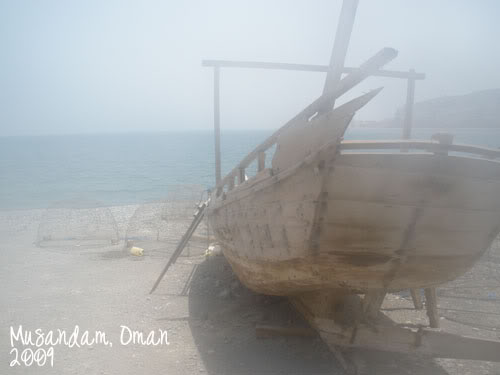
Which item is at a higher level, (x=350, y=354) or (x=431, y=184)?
(x=431, y=184)

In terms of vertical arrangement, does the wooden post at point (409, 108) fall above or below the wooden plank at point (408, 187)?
above

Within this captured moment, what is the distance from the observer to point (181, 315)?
559 centimetres

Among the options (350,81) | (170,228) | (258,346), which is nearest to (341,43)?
(350,81)

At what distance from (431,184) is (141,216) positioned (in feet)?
41.3

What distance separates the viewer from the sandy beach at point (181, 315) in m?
4.19

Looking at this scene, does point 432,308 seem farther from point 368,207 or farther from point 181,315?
point 181,315

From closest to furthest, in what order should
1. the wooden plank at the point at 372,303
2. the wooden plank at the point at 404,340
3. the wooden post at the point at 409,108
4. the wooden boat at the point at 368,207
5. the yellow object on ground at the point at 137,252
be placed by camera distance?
the wooden boat at the point at 368,207 < the wooden plank at the point at 404,340 < the wooden plank at the point at 372,303 < the wooden post at the point at 409,108 < the yellow object on ground at the point at 137,252

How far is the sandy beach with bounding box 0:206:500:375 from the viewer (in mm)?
4191

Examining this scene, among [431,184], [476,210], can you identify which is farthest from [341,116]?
[476,210]

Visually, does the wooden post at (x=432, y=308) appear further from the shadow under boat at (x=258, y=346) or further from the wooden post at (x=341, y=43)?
the wooden post at (x=341, y=43)

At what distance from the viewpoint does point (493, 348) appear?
3.55 m

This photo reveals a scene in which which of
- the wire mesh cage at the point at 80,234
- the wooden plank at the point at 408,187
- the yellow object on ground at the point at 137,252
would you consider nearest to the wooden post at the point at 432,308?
the wooden plank at the point at 408,187

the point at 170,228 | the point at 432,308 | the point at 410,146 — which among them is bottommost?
the point at 170,228

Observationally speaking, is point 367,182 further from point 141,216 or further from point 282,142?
point 141,216
